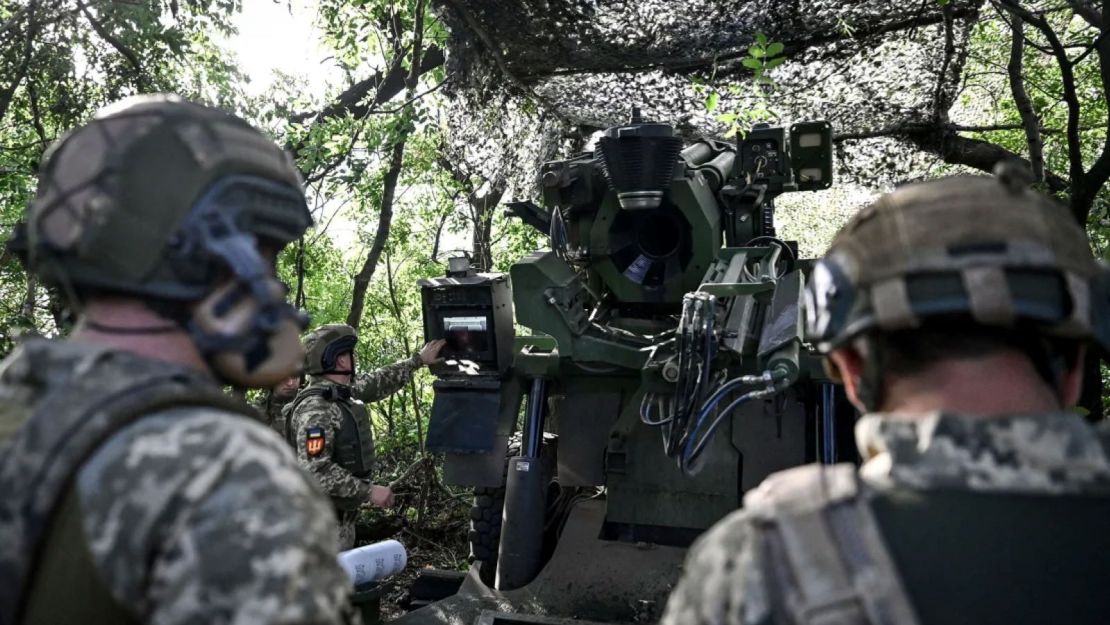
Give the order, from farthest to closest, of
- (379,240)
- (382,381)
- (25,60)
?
1. (379,240)
2. (25,60)
3. (382,381)

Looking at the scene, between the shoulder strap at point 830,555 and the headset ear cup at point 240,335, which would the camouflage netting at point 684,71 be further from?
the shoulder strap at point 830,555

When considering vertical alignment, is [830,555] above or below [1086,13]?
below

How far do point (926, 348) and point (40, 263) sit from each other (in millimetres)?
1568

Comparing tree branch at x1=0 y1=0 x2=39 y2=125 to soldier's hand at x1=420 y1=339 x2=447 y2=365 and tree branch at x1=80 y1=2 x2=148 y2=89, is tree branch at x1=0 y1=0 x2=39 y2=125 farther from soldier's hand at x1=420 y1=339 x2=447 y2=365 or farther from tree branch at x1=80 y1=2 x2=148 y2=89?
soldier's hand at x1=420 y1=339 x2=447 y2=365

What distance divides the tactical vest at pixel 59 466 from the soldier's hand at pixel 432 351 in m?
4.57

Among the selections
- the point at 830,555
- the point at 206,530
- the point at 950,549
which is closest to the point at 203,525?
the point at 206,530

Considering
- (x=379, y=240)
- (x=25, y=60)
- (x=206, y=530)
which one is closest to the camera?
(x=206, y=530)

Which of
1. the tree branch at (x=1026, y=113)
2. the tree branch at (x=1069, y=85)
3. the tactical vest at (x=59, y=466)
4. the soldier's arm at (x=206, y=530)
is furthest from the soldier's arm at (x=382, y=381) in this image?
the soldier's arm at (x=206, y=530)

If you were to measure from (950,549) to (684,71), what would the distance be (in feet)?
25.0

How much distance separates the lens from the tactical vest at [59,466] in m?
1.63

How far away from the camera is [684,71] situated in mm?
8805

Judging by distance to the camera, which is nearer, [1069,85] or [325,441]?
[325,441]

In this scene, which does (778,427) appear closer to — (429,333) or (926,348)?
(429,333)

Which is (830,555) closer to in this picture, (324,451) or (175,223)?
(175,223)
